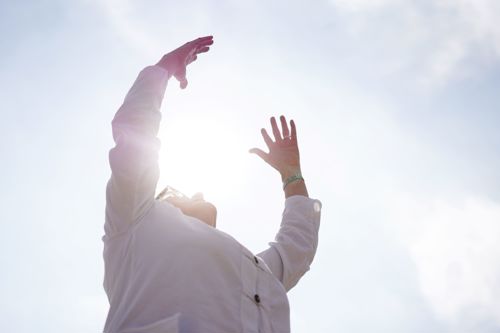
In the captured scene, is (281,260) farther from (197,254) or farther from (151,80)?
(151,80)

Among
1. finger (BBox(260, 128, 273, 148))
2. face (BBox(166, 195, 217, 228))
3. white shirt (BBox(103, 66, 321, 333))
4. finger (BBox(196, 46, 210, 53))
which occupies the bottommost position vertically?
white shirt (BBox(103, 66, 321, 333))

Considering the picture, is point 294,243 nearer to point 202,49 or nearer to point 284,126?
point 284,126

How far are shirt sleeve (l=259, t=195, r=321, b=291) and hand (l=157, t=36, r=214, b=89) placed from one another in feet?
4.64

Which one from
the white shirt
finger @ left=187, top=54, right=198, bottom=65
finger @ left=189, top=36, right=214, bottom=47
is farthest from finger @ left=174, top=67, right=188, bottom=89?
the white shirt

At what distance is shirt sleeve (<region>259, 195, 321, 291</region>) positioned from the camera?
417 centimetres

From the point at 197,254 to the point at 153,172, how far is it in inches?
24.0

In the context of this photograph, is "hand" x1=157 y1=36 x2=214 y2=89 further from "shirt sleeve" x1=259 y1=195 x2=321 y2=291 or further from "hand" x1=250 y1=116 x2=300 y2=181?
"shirt sleeve" x1=259 y1=195 x2=321 y2=291

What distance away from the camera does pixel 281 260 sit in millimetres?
4188

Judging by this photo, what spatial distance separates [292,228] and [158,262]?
150 cm

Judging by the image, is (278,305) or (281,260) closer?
(278,305)

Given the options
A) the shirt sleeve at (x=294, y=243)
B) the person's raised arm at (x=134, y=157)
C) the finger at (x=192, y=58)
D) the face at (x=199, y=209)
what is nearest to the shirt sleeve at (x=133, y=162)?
the person's raised arm at (x=134, y=157)

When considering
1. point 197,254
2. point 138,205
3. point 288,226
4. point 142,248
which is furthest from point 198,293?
point 288,226

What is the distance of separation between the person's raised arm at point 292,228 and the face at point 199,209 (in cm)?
50

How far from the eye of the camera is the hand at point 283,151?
488 cm
